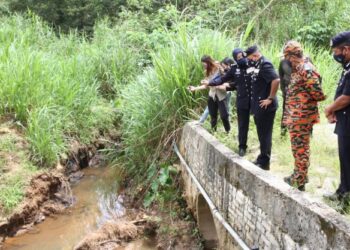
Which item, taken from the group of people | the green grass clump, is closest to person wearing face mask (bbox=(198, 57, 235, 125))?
the group of people

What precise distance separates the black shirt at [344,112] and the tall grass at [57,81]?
20.3 ft

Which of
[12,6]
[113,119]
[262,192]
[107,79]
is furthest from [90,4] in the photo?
[262,192]

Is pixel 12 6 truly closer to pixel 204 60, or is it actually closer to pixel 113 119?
pixel 113 119

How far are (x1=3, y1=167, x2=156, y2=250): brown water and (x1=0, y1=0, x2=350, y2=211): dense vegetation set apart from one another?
35.7 inches

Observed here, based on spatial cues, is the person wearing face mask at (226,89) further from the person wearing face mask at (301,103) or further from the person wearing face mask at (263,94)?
the person wearing face mask at (301,103)

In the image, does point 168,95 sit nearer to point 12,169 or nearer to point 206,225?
point 206,225

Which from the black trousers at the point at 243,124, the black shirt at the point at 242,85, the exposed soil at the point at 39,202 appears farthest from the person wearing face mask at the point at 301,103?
the exposed soil at the point at 39,202

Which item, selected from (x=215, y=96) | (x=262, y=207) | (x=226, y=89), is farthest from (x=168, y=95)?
(x=262, y=207)

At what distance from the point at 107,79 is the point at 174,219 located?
20.8ft

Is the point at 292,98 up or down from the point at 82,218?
up

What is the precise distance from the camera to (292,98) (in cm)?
413

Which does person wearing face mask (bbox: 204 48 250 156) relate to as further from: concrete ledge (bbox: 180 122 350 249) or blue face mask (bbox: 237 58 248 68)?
concrete ledge (bbox: 180 122 350 249)

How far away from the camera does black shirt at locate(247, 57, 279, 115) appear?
4.63 m

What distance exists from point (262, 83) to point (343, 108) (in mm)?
1361
